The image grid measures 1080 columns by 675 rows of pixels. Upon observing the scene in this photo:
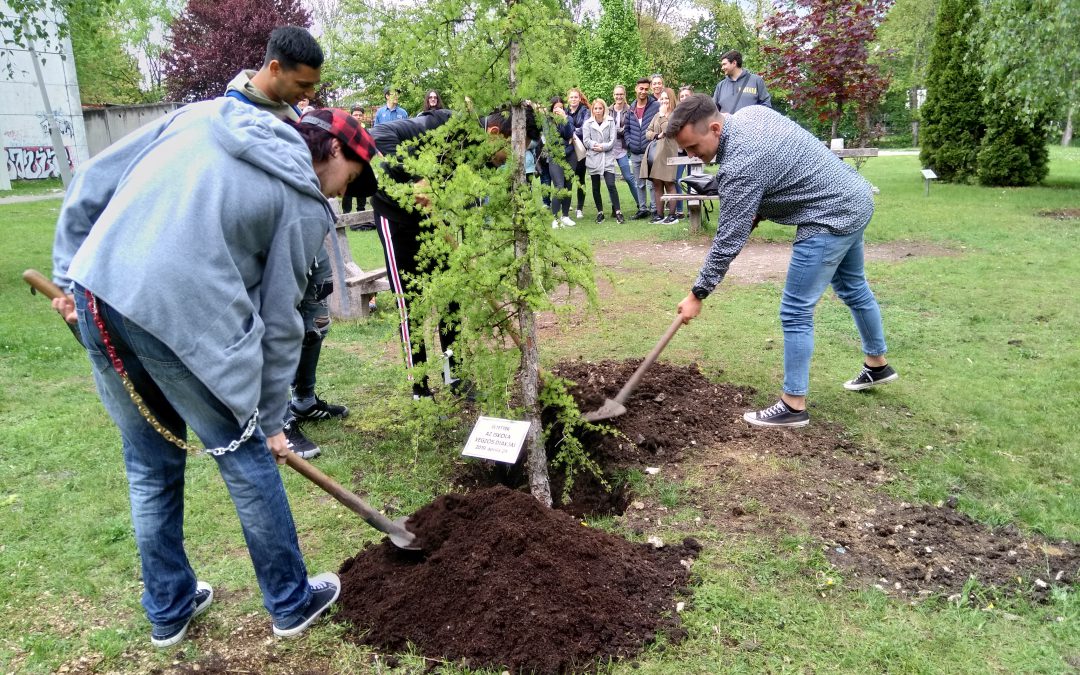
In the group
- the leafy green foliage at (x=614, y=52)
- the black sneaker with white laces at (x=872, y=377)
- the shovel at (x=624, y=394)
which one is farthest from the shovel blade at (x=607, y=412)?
the leafy green foliage at (x=614, y=52)

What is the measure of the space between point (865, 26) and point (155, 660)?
1292 centimetres

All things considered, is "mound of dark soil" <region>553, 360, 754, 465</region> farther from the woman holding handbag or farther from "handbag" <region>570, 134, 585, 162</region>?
the woman holding handbag

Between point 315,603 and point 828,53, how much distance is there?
1230 cm

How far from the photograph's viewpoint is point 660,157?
1162 cm

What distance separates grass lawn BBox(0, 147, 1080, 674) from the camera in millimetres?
2729

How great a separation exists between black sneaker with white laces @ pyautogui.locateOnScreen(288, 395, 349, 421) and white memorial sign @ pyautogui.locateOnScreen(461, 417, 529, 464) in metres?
1.80

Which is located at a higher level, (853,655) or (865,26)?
(865,26)

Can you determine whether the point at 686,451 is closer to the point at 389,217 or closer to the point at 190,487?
the point at 389,217

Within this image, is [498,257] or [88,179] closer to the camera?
[88,179]

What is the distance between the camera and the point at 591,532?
10.2 feet

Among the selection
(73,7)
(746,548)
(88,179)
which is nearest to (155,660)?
(88,179)

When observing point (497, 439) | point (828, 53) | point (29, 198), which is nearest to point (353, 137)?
point (497, 439)

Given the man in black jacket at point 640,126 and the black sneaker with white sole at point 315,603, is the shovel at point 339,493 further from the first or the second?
the man in black jacket at point 640,126

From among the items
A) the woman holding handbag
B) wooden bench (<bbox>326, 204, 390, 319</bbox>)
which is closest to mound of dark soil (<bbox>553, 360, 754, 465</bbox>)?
wooden bench (<bbox>326, 204, 390, 319</bbox>)
